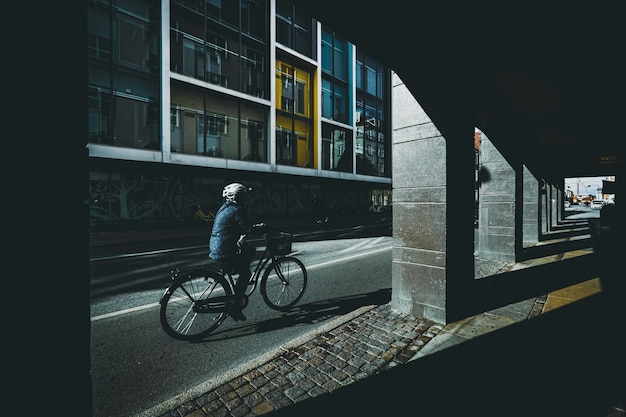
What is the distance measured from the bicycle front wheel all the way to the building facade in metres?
13.8

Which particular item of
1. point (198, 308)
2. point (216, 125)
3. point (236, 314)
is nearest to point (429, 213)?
point (236, 314)

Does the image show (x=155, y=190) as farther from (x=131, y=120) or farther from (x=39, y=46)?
(x=39, y=46)

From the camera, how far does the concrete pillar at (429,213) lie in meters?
3.99

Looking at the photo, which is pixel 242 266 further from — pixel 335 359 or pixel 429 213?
pixel 429 213

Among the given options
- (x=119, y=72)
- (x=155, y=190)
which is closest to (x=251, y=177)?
(x=155, y=190)

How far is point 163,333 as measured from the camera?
12.6 ft

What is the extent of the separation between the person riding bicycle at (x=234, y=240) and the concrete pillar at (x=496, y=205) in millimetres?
6720

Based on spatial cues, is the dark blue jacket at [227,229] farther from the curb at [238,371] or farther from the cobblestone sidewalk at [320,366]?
the cobblestone sidewalk at [320,366]

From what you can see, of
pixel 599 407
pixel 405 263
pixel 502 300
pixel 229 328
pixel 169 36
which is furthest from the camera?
pixel 169 36

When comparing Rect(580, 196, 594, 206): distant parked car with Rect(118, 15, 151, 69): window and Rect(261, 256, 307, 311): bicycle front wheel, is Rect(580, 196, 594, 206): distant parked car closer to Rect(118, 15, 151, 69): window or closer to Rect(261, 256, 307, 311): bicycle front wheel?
Rect(261, 256, 307, 311): bicycle front wheel

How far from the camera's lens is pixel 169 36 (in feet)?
55.5

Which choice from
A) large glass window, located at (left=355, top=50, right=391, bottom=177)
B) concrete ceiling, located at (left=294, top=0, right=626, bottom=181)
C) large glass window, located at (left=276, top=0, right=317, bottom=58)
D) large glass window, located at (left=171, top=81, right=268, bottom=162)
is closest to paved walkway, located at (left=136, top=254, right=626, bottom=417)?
concrete ceiling, located at (left=294, top=0, right=626, bottom=181)

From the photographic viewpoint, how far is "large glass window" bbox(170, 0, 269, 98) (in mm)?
18125

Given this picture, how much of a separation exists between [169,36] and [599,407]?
70.5 feet
